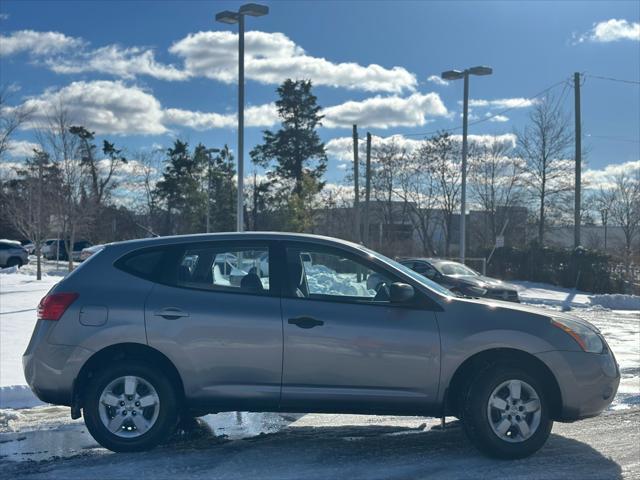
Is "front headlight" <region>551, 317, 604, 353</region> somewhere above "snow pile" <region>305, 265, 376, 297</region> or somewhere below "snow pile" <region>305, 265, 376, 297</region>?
below

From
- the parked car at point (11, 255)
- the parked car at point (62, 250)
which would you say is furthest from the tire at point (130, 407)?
the parked car at point (62, 250)

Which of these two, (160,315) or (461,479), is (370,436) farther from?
(160,315)

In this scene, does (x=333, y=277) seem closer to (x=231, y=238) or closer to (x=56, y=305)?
(x=231, y=238)

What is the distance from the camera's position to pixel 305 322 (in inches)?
226

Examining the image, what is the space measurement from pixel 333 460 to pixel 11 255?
33.6 m

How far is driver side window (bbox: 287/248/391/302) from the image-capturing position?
5.91 metres

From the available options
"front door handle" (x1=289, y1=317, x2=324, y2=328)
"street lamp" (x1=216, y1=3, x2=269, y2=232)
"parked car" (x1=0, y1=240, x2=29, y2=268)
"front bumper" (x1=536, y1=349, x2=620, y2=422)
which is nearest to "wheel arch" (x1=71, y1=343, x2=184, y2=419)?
"front door handle" (x1=289, y1=317, x2=324, y2=328)

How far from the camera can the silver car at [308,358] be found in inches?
225

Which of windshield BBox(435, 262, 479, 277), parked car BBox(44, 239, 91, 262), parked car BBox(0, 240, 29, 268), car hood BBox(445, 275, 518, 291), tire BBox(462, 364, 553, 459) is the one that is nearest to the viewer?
tire BBox(462, 364, 553, 459)

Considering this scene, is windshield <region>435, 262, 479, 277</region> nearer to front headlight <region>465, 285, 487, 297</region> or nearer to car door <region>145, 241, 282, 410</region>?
front headlight <region>465, 285, 487, 297</region>

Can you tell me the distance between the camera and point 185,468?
5523 mm

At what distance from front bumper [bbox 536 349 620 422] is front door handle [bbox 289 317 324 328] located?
1.79m

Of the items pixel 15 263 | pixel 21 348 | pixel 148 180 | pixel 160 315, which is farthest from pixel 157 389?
pixel 148 180

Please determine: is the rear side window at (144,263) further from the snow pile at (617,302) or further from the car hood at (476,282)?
the snow pile at (617,302)
